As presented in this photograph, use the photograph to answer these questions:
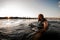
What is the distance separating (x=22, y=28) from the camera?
2225 millimetres

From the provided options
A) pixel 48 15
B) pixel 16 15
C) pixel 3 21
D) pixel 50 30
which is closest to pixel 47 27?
pixel 50 30

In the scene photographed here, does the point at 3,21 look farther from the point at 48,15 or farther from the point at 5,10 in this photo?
the point at 48,15

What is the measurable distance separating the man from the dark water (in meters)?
0.06

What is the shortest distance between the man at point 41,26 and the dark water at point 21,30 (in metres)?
0.06

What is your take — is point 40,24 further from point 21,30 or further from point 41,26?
point 21,30

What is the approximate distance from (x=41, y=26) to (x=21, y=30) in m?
0.32

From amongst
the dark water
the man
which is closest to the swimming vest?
the man

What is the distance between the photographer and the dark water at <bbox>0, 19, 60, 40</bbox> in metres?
2.07

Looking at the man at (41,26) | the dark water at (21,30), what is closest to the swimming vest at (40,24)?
the man at (41,26)

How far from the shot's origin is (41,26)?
2121 mm

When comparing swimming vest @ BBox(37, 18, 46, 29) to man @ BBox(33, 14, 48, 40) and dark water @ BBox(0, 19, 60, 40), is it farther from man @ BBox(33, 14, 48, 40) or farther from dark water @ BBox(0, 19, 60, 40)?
dark water @ BBox(0, 19, 60, 40)

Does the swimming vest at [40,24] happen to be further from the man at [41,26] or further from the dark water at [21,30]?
the dark water at [21,30]

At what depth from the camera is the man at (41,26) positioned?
207cm

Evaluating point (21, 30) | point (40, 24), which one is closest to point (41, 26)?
point (40, 24)
